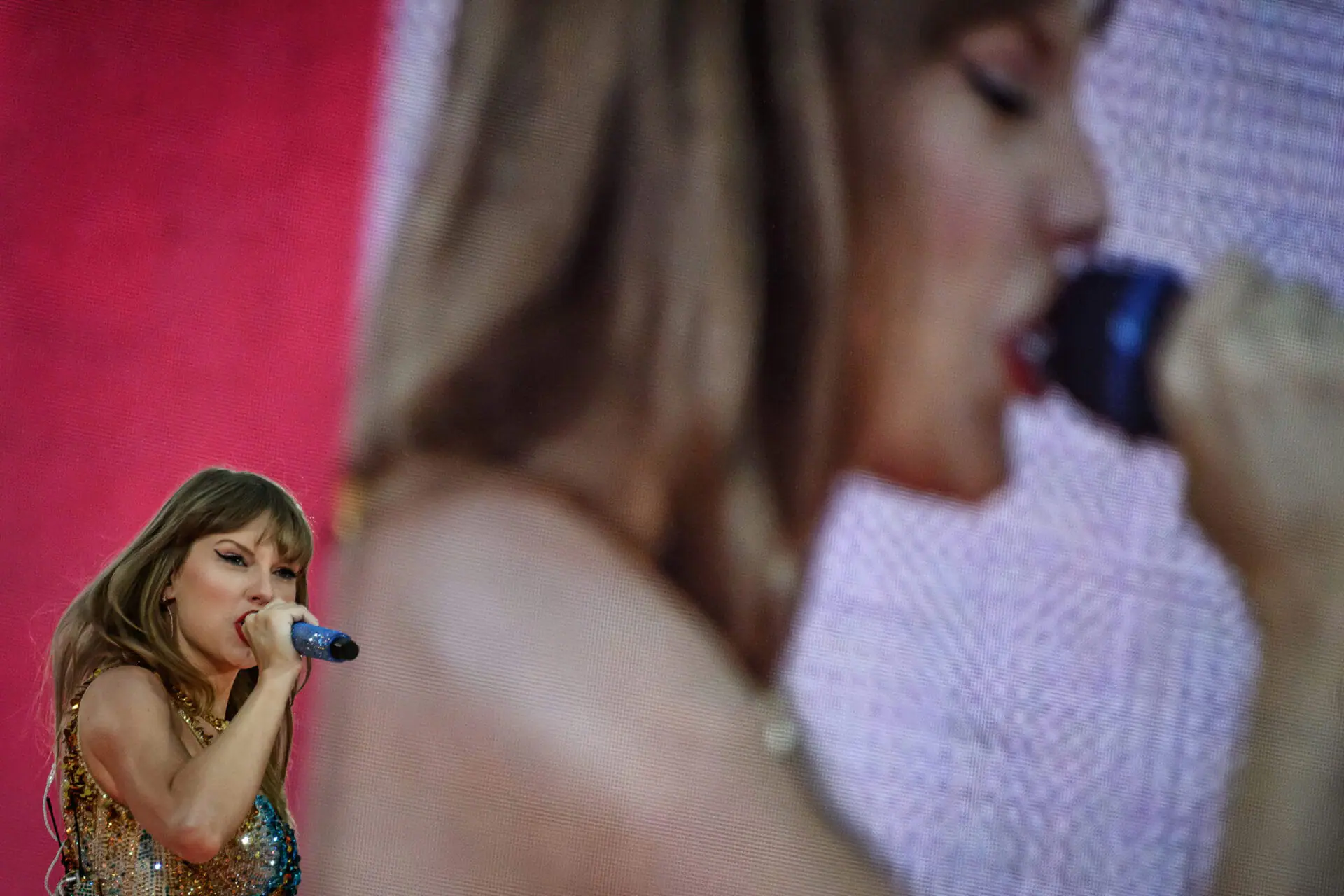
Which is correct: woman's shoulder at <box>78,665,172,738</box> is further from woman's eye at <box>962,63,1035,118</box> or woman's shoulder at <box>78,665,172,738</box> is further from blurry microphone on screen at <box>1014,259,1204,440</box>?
woman's eye at <box>962,63,1035,118</box>

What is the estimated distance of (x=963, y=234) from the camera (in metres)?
2.41

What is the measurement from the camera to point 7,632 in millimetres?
1909

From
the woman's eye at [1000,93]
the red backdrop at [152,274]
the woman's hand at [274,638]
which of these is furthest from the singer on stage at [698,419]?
the woman's hand at [274,638]

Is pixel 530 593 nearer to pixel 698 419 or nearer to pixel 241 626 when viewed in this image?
pixel 698 419

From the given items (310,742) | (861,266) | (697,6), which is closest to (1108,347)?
(861,266)

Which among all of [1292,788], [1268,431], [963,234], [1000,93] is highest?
[1000,93]

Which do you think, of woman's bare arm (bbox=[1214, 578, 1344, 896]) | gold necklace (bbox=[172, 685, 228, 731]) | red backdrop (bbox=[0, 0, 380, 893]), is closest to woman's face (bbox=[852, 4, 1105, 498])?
woman's bare arm (bbox=[1214, 578, 1344, 896])

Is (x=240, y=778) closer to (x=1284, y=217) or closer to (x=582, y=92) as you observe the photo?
(x=582, y=92)

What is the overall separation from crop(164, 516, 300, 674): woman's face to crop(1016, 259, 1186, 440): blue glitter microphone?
1384mm

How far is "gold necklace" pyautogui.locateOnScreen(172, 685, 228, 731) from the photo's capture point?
1388 millimetres

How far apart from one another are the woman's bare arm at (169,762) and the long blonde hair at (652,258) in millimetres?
773

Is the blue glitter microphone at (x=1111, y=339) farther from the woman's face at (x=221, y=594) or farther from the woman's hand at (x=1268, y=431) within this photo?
the woman's face at (x=221, y=594)

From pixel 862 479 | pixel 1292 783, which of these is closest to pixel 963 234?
pixel 862 479

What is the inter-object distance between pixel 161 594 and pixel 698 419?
0.99 meters
